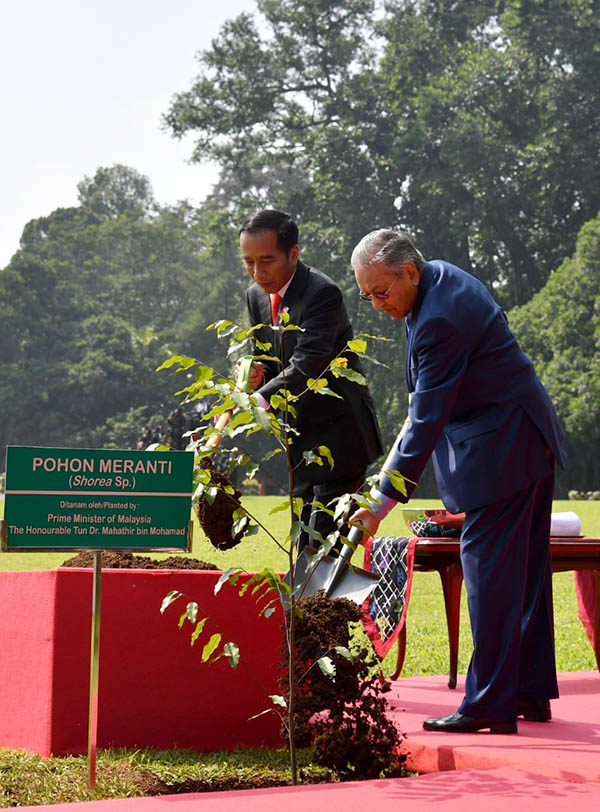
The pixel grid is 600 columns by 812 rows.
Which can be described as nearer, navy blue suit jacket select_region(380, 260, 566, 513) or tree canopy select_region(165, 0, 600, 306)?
navy blue suit jacket select_region(380, 260, 566, 513)

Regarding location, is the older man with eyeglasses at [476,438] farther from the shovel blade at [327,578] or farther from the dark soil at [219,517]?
the dark soil at [219,517]

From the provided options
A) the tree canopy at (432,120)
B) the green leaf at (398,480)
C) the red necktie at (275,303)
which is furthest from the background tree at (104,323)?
the green leaf at (398,480)

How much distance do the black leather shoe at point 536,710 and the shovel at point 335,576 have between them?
2.14 feet

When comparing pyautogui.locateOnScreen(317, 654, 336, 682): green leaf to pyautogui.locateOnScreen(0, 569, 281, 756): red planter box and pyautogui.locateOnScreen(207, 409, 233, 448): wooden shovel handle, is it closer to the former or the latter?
pyautogui.locateOnScreen(0, 569, 281, 756): red planter box

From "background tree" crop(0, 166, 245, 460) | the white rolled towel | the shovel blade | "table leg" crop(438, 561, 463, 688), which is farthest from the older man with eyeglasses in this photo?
"background tree" crop(0, 166, 245, 460)

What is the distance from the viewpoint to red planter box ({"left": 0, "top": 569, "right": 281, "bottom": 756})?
3.59 metres

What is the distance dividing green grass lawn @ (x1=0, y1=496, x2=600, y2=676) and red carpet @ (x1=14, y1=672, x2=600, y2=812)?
35.7 inches

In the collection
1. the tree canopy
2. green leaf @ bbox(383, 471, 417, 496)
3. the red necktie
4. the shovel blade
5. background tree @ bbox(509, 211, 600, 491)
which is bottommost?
the shovel blade

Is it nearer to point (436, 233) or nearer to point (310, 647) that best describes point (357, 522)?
point (310, 647)

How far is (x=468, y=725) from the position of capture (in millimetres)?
3508

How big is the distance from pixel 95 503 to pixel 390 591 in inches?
77.3

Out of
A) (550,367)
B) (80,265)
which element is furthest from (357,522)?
(80,265)

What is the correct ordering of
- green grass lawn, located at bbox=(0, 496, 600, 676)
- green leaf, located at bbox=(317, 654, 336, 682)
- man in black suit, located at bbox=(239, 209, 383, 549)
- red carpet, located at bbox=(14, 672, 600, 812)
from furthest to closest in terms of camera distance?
green grass lawn, located at bbox=(0, 496, 600, 676)
man in black suit, located at bbox=(239, 209, 383, 549)
green leaf, located at bbox=(317, 654, 336, 682)
red carpet, located at bbox=(14, 672, 600, 812)

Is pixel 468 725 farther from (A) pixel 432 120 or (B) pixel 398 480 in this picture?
(A) pixel 432 120
